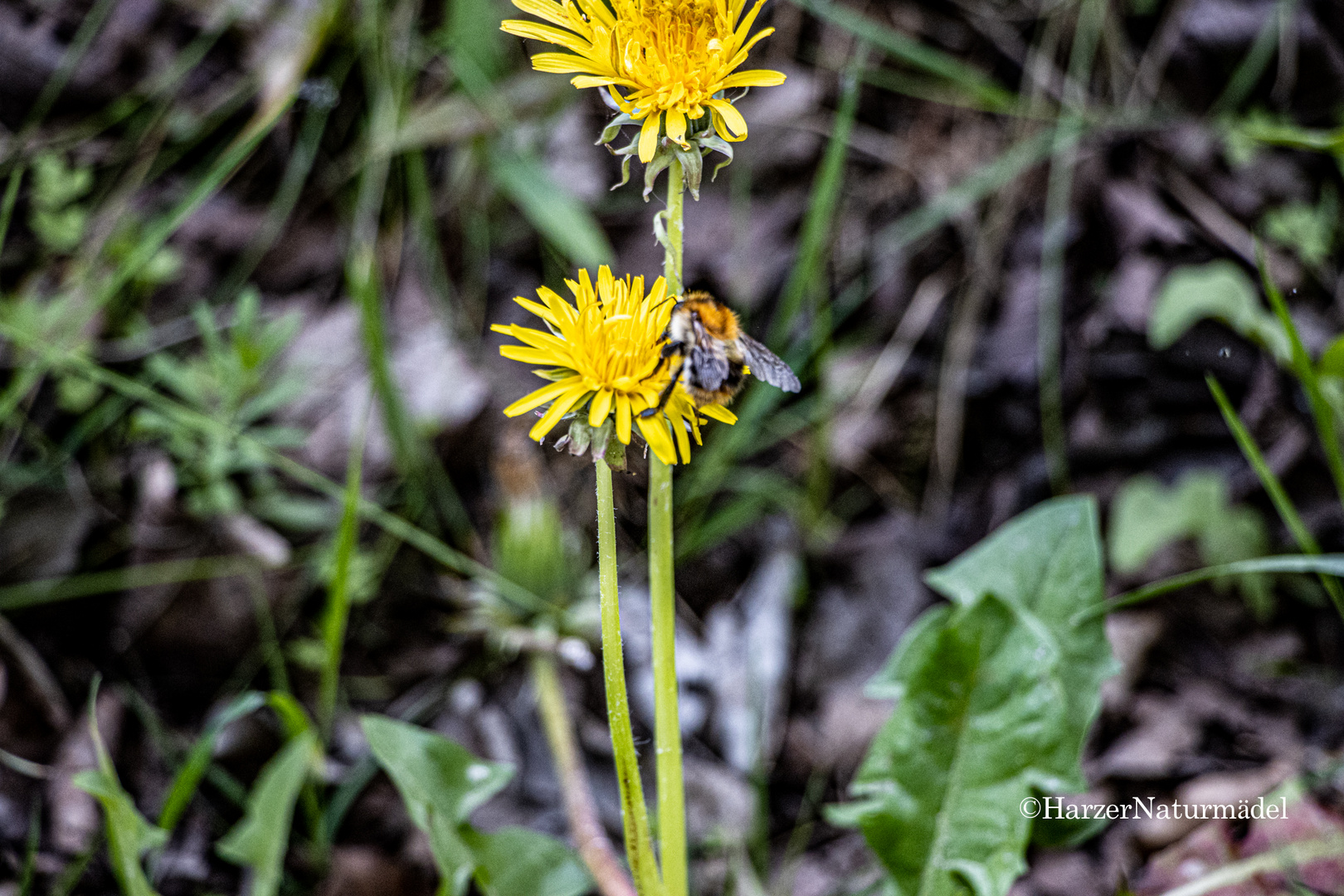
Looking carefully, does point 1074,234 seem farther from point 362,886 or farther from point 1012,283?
point 362,886

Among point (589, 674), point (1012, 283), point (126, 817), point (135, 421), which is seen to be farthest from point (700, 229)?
point (126, 817)

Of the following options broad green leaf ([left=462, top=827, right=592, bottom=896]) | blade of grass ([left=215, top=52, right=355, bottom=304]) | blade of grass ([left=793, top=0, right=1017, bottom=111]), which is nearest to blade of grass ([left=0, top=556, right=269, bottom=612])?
blade of grass ([left=215, top=52, right=355, bottom=304])

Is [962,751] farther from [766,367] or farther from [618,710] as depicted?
[766,367]

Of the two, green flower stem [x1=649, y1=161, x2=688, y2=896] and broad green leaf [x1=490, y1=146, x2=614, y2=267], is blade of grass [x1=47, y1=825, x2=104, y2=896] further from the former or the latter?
broad green leaf [x1=490, y1=146, x2=614, y2=267]

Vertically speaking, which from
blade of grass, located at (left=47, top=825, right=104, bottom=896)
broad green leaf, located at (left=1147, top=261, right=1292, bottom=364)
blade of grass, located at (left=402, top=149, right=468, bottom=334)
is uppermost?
blade of grass, located at (left=402, top=149, right=468, bottom=334)

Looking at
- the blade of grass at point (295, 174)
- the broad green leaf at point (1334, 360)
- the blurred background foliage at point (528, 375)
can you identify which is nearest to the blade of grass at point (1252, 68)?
the blurred background foliage at point (528, 375)

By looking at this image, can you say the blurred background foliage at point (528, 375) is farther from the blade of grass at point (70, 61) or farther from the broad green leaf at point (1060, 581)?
the broad green leaf at point (1060, 581)
